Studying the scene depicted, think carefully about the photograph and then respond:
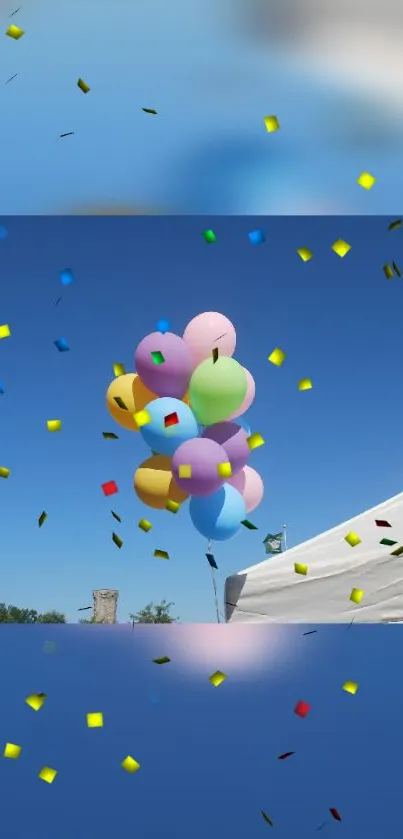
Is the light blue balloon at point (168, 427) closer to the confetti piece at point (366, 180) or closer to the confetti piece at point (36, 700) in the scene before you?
the confetti piece at point (36, 700)

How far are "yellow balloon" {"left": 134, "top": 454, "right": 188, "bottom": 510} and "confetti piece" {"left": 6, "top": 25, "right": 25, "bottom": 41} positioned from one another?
1705 millimetres

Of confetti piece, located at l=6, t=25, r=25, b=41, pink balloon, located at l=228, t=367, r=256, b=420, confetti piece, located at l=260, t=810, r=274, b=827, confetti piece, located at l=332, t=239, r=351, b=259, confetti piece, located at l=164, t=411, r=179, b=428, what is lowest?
confetti piece, located at l=260, t=810, r=274, b=827

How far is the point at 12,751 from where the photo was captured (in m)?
1.96

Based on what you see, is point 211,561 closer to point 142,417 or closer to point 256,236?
point 142,417

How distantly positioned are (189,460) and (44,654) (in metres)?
0.79

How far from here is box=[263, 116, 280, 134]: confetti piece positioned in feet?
5.00

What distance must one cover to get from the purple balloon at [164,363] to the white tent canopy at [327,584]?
827mm

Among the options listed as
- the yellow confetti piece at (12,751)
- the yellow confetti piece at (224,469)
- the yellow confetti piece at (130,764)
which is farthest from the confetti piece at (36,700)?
the yellow confetti piece at (224,469)

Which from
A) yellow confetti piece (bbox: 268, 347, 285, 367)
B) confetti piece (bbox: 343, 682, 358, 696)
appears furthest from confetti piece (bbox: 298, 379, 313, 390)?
confetti piece (bbox: 343, 682, 358, 696)

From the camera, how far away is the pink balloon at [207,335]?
275 cm

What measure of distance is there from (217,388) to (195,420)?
0.63 ft

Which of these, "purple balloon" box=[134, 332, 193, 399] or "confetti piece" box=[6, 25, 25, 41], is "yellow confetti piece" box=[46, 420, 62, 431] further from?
"confetti piece" box=[6, 25, 25, 41]

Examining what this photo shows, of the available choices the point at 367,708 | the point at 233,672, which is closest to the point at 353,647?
the point at 367,708

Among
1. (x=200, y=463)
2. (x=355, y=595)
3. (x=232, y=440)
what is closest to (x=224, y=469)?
(x=200, y=463)
